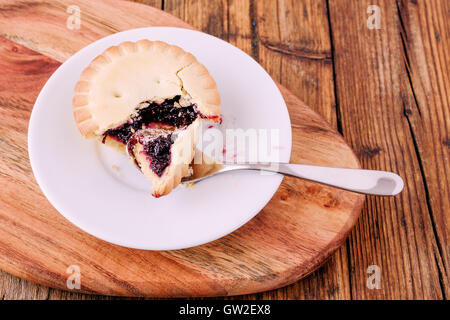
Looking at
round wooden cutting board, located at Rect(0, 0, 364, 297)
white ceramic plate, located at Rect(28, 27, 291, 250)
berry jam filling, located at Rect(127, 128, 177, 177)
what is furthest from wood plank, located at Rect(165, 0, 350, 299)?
berry jam filling, located at Rect(127, 128, 177, 177)

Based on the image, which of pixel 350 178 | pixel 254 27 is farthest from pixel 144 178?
pixel 254 27

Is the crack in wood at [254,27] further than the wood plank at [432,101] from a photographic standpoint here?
Yes

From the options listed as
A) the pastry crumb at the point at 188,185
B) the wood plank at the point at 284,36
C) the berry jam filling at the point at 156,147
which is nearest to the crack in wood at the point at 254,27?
the wood plank at the point at 284,36

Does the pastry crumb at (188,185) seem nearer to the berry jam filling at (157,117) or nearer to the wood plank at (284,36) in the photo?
the berry jam filling at (157,117)

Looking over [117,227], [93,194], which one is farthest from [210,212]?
[93,194]

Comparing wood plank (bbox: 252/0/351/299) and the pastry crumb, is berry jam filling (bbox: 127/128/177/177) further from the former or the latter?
wood plank (bbox: 252/0/351/299)

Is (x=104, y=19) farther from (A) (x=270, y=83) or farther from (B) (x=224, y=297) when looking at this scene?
(B) (x=224, y=297)
